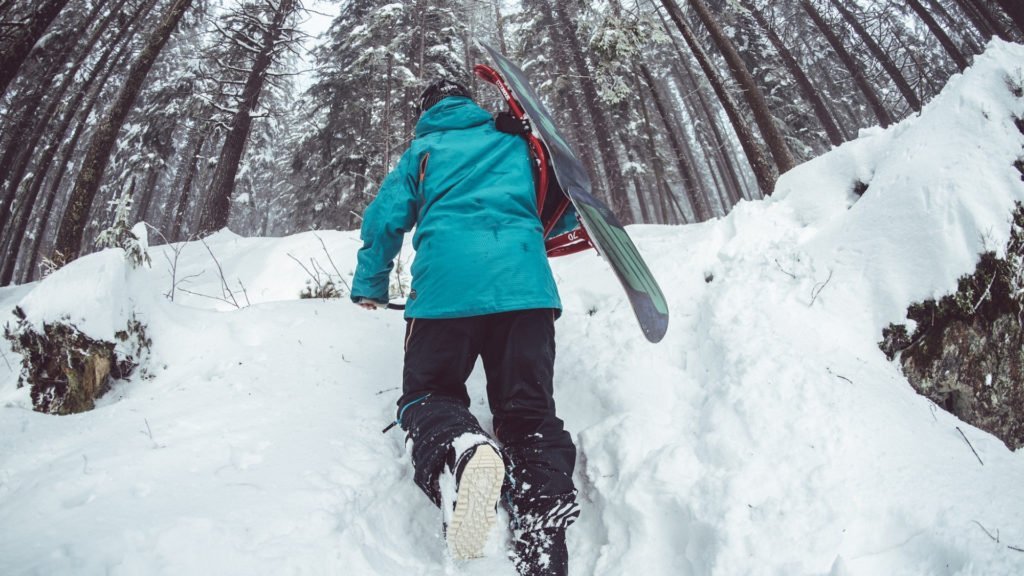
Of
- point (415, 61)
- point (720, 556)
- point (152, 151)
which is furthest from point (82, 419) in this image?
point (152, 151)

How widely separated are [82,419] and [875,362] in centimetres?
454

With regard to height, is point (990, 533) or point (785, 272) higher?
point (785, 272)

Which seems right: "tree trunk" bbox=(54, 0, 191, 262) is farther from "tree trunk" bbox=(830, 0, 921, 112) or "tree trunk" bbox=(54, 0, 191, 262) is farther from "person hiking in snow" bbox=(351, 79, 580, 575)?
"tree trunk" bbox=(830, 0, 921, 112)

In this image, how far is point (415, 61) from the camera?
13.6 metres

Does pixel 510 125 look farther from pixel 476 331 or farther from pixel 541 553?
pixel 541 553

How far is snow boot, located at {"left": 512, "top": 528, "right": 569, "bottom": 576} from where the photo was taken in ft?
5.58

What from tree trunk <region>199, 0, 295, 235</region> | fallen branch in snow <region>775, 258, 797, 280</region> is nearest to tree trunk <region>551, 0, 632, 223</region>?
tree trunk <region>199, 0, 295, 235</region>

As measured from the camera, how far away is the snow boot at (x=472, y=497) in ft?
5.13

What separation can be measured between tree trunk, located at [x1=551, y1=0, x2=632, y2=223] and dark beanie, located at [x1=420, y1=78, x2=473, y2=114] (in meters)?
9.50

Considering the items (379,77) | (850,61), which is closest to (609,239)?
(379,77)

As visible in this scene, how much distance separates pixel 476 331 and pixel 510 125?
3.99ft

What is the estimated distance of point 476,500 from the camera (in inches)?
62.3

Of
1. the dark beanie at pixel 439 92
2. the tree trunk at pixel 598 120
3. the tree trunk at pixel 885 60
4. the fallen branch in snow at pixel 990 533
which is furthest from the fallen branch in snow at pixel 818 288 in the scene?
the tree trunk at pixel 885 60

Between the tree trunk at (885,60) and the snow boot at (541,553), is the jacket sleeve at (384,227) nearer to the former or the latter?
the snow boot at (541,553)
